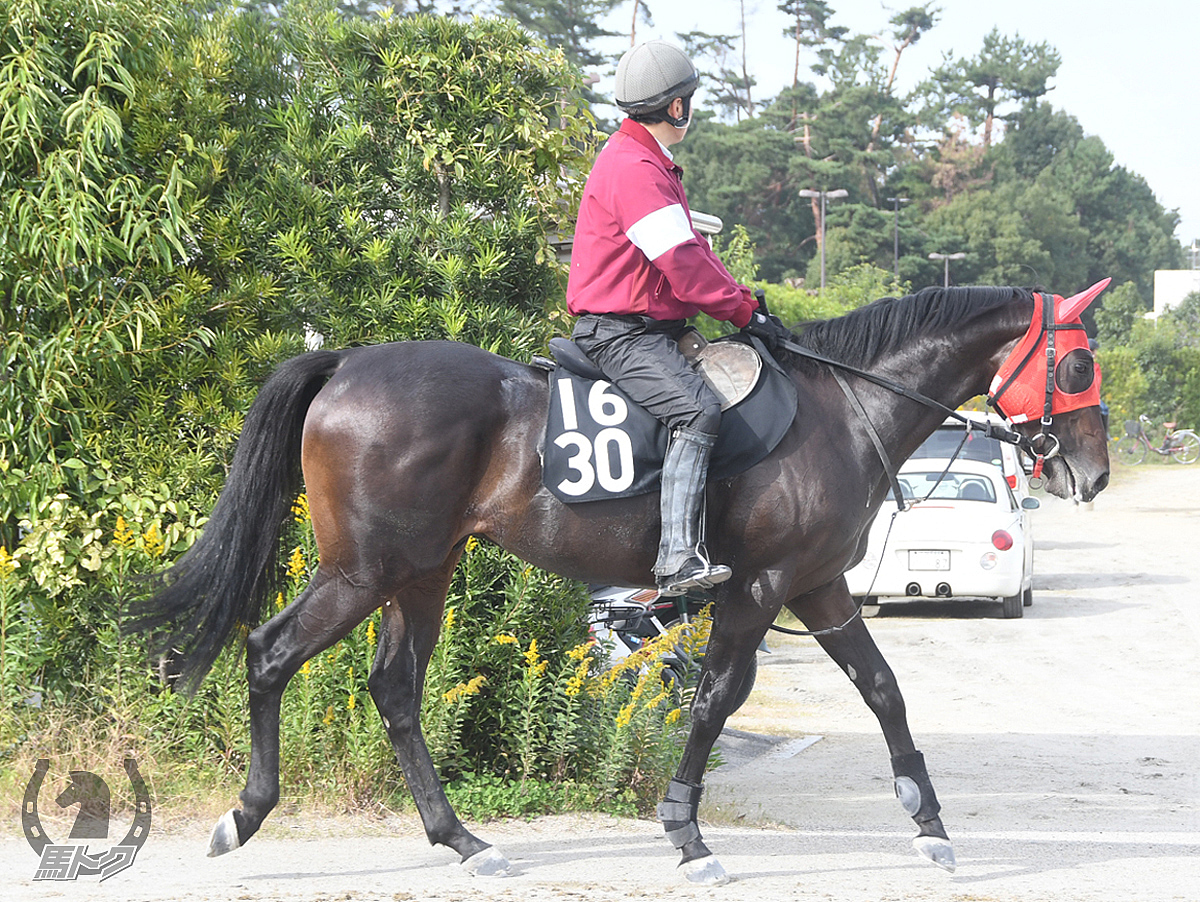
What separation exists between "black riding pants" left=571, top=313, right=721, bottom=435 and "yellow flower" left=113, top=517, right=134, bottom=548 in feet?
7.60

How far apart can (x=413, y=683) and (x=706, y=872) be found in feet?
4.59

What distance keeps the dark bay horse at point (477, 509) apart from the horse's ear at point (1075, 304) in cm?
1

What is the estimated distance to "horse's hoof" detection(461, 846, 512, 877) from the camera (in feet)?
15.9

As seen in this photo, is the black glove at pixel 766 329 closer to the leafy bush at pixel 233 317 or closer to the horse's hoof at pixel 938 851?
the leafy bush at pixel 233 317

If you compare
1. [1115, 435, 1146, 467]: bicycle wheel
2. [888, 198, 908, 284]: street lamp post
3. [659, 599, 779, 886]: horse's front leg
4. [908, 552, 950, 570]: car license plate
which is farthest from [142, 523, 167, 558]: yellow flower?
[888, 198, 908, 284]: street lamp post

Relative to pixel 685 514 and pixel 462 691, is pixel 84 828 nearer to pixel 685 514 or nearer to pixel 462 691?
pixel 462 691

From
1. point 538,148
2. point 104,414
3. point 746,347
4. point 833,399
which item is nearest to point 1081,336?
point 833,399

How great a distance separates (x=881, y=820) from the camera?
20.3 ft

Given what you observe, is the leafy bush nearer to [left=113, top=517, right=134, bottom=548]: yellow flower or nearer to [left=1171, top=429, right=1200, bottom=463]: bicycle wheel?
[left=113, top=517, right=134, bottom=548]: yellow flower

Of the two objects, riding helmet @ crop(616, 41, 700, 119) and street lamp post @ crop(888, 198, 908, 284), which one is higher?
street lamp post @ crop(888, 198, 908, 284)

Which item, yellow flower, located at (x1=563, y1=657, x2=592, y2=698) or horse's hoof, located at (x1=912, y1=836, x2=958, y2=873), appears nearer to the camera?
horse's hoof, located at (x1=912, y1=836, x2=958, y2=873)

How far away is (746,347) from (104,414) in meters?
2.97

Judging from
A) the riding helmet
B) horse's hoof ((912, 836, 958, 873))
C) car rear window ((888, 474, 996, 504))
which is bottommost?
horse's hoof ((912, 836, 958, 873))

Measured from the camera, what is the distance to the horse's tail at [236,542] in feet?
16.4
